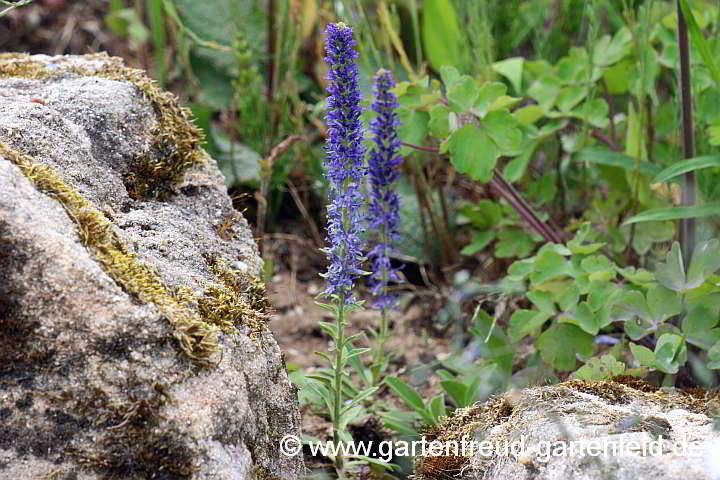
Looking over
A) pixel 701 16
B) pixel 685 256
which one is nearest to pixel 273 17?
pixel 701 16

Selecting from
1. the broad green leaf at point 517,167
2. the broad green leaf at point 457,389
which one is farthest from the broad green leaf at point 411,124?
the broad green leaf at point 457,389

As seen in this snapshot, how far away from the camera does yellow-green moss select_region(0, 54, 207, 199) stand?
1.98m

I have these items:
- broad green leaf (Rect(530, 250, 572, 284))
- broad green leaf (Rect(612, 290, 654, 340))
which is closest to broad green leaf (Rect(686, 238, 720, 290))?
broad green leaf (Rect(612, 290, 654, 340))

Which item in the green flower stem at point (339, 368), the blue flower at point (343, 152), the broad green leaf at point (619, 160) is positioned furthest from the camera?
the broad green leaf at point (619, 160)

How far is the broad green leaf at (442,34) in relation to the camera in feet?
10.8

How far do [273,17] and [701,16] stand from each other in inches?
74.6

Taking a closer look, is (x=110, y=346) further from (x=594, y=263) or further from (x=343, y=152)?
(x=594, y=263)

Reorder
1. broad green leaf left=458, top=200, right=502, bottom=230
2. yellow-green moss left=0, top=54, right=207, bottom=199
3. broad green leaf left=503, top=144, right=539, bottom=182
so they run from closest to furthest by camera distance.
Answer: yellow-green moss left=0, top=54, right=207, bottom=199, broad green leaf left=503, top=144, right=539, bottom=182, broad green leaf left=458, top=200, right=502, bottom=230

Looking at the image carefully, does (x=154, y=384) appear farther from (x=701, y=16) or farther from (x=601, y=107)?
(x=701, y=16)

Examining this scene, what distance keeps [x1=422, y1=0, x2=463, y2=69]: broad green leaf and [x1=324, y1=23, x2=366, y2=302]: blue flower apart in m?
1.59

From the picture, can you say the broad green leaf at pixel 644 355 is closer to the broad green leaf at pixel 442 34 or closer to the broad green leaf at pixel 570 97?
the broad green leaf at pixel 570 97

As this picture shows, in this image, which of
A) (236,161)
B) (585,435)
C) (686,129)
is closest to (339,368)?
(585,435)

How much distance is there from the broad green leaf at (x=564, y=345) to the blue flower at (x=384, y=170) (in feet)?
1.63

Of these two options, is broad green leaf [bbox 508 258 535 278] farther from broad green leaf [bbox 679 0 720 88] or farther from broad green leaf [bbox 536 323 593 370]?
broad green leaf [bbox 679 0 720 88]
